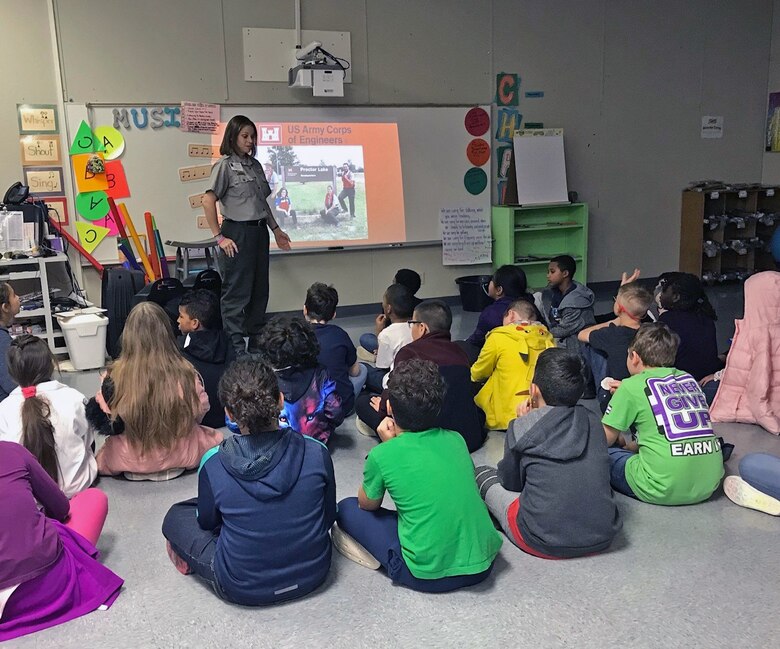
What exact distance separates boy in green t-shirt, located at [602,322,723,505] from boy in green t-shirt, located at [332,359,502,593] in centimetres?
75

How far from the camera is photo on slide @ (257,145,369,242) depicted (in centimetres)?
582

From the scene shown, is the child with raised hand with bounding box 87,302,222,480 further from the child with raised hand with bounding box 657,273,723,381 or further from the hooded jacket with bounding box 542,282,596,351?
the child with raised hand with bounding box 657,273,723,381

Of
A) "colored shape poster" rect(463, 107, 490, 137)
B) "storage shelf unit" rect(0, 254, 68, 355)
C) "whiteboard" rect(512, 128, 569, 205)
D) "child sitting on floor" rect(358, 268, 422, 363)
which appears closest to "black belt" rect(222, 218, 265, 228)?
"child sitting on floor" rect(358, 268, 422, 363)

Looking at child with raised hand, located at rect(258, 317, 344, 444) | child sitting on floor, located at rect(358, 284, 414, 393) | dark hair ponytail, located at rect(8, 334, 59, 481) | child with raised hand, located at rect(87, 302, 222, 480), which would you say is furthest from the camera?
child sitting on floor, located at rect(358, 284, 414, 393)

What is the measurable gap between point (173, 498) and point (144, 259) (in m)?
2.83

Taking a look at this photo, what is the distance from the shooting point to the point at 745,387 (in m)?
3.51

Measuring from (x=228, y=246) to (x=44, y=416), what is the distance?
7.26 ft

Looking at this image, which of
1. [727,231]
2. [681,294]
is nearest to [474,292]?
[681,294]

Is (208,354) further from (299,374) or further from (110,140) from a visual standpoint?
(110,140)

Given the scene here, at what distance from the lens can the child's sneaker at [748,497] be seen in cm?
259

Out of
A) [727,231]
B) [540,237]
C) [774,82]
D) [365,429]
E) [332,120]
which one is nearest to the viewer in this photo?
[365,429]

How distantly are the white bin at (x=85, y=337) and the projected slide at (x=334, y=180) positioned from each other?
5.94 feet

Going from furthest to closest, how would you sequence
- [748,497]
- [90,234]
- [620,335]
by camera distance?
[90,234] → [620,335] → [748,497]

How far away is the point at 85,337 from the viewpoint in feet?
14.9
